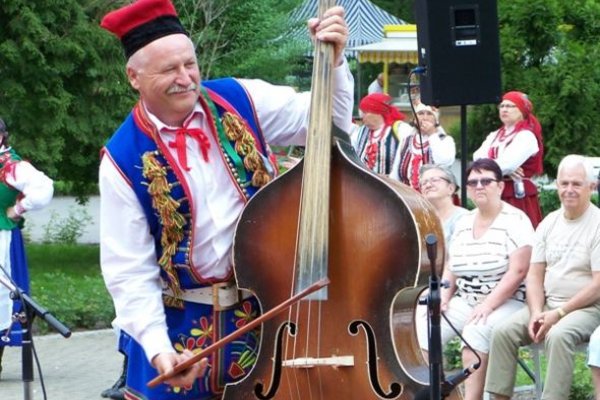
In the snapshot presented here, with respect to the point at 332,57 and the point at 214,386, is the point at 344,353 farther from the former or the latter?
the point at 332,57

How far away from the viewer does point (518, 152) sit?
1048 centimetres

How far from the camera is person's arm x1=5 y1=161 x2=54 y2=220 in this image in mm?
8930

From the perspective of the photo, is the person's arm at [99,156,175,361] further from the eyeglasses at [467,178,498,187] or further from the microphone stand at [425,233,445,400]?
the eyeglasses at [467,178,498,187]

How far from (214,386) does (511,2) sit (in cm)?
1268

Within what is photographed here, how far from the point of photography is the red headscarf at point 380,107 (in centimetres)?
1109

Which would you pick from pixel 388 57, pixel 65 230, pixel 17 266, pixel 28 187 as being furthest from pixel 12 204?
pixel 388 57

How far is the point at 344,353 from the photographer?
3.65 m

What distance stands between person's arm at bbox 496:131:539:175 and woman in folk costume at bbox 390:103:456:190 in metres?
0.48

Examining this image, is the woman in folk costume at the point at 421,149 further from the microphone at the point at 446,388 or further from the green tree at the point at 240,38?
the microphone at the point at 446,388

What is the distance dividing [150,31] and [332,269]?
2.71 feet

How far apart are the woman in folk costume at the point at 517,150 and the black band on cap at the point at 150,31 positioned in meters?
7.08

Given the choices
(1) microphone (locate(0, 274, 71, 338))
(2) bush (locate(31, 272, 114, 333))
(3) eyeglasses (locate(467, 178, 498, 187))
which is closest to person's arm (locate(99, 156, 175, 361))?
(1) microphone (locate(0, 274, 71, 338))

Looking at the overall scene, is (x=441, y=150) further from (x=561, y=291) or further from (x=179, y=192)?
(x=179, y=192)

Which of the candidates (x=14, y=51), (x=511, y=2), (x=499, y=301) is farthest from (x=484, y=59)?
(x=511, y=2)
